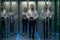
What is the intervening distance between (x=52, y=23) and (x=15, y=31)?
3233mm

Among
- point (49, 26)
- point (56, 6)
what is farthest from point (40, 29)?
point (56, 6)

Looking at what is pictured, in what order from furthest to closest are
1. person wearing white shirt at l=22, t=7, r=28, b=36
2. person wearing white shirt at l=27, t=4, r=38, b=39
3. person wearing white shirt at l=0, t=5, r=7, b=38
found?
1. person wearing white shirt at l=22, t=7, r=28, b=36
2. person wearing white shirt at l=27, t=4, r=38, b=39
3. person wearing white shirt at l=0, t=5, r=7, b=38

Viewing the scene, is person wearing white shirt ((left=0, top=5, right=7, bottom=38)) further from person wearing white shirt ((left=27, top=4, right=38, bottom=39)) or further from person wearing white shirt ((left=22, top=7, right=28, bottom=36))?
person wearing white shirt ((left=22, top=7, right=28, bottom=36))

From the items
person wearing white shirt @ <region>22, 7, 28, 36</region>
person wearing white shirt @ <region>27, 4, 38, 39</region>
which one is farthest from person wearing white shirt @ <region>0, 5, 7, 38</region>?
person wearing white shirt @ <region>22, 7, 28, 36</region>

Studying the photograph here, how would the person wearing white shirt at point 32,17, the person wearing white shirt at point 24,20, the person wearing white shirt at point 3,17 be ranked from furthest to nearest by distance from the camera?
1. the person wearing white shirt at point 24,20
2. the person wearing white shirt at point 32,17
3. the person wearing white shirt at point 3,17

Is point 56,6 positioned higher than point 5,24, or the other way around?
point 56,6

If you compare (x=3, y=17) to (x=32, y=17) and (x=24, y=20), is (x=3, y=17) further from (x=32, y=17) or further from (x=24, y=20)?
(x=24, y=20)

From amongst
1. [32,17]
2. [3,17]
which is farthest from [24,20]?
[3,17]

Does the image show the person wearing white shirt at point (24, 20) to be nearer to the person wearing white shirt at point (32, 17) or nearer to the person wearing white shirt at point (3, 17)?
the person wearing white shirt at point (32, 17)

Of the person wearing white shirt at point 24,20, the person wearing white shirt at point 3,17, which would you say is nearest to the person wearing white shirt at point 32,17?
the person wearing white shirt at point 24,20

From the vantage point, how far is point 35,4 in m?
12.5

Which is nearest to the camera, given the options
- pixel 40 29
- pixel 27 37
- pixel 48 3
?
pixel 48 3

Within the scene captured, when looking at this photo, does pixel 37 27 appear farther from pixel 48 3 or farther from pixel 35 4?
pixel 48 3

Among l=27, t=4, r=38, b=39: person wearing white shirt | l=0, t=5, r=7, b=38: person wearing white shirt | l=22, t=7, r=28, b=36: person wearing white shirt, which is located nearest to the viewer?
l=0, t=5, r=7, b=38: person wearing white shirt
